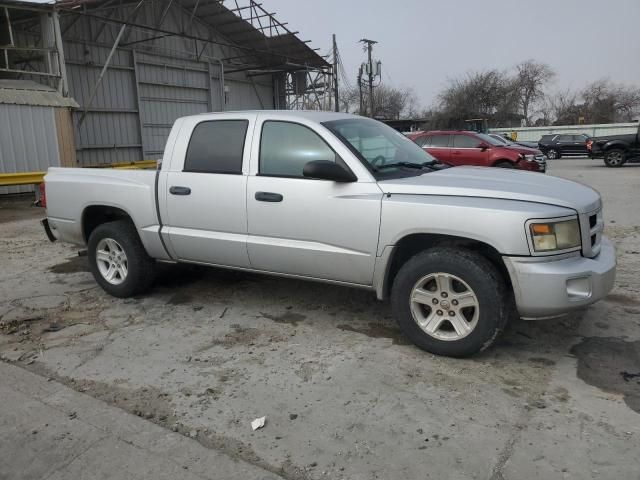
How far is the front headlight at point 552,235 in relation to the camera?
3.40 m

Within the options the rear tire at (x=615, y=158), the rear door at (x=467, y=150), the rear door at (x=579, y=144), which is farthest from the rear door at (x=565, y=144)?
the rear door at (x=467, y=150)

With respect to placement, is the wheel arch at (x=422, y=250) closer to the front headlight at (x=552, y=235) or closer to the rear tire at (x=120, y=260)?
the front headlight at (x=552, y=235)

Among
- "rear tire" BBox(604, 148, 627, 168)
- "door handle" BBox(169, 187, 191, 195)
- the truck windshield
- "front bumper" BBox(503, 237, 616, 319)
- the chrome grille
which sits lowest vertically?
"rear tire" BBox(604, 148, 627, 168)

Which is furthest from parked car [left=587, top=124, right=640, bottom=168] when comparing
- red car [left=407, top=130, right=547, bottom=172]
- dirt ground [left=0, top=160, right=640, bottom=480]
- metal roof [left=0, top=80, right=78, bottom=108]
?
metal roof [left=0, top=80, right=78, bottom=108]

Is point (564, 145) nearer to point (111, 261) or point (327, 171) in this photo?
point (111, 261)

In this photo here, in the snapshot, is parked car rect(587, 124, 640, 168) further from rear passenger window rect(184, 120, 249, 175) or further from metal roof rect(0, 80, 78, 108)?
rear passenger window rect(184, 120, 249, 175)

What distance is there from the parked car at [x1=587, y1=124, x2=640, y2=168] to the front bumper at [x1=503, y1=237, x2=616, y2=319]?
67.3 feet

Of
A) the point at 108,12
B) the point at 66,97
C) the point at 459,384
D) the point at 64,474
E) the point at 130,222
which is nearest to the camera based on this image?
the point at 64,474

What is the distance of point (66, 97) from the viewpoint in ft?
48.2

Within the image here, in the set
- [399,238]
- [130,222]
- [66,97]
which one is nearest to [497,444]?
[399,238]

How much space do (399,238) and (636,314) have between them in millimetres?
2379

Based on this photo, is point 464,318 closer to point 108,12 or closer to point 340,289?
point 340,289

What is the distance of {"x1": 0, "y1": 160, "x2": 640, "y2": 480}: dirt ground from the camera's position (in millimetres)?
2752

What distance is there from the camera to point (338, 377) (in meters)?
3.61
